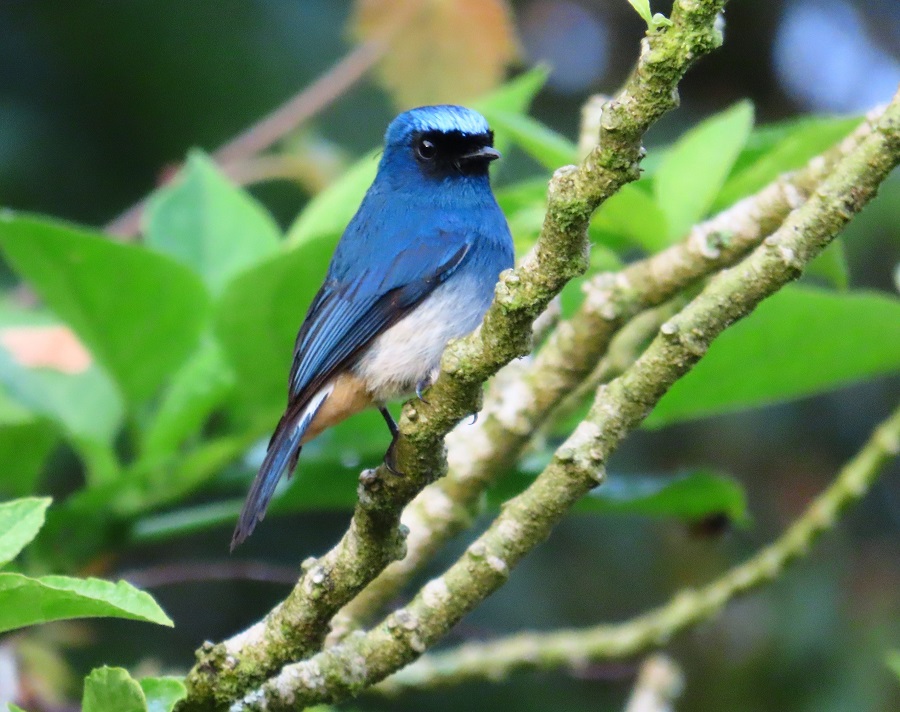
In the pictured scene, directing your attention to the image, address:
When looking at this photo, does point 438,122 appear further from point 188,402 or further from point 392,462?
point 392,462

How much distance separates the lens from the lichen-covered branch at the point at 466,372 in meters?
1.39

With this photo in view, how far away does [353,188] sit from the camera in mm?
3377

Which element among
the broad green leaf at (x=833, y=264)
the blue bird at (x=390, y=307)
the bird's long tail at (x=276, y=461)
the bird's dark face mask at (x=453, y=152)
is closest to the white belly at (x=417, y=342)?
the blue bird at (x=390, y=307)

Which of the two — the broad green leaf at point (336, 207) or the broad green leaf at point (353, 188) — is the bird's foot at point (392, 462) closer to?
the broad green leaf at point (353, 188)

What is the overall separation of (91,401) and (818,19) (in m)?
4.18

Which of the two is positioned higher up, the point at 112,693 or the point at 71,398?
the point at 71,398

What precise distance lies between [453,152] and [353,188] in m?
0.44

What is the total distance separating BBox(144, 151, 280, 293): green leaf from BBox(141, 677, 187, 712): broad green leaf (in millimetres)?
1887

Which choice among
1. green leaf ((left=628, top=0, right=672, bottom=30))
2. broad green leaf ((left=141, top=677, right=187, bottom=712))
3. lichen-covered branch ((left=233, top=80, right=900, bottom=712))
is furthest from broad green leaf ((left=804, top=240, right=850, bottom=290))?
broad green leaf ((left=141, top=677, right=187, bottom=712))

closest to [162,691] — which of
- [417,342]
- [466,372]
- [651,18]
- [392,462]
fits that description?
[392,462]

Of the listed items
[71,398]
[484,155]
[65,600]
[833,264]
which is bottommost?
[65,600]

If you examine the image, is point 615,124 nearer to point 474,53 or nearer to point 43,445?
point 43,445

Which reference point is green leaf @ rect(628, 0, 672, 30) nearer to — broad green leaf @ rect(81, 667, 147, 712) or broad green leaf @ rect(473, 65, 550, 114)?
broad green leaf @ rect(81, 667, 147, 712)

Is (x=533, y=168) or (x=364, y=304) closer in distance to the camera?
(x=364, y=304)
